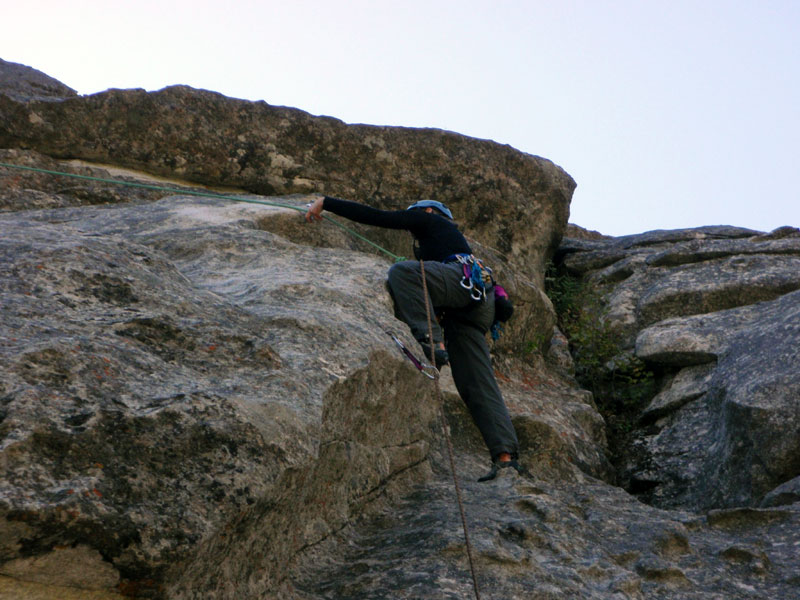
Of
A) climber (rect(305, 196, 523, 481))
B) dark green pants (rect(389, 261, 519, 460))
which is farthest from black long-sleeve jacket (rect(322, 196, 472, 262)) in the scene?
dark green pants (rect(389, 261, 519, 460))

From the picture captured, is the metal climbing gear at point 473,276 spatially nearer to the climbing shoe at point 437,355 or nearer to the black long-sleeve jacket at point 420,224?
the black long-sleeve jacket at point 420,224

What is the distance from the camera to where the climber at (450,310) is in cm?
679

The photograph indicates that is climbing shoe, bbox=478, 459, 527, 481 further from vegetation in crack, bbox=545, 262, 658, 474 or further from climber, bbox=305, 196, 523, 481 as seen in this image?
vegetation in crack, bbox=545, 262, 658, 474

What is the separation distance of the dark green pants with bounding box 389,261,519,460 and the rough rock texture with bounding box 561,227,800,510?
182 centimetres

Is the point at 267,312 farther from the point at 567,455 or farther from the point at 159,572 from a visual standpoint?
the point at 567,455

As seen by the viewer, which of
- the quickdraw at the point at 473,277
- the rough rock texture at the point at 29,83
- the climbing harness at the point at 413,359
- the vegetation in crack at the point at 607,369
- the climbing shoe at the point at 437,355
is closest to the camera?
the climbing harness at the point at 413,359

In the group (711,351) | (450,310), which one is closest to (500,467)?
(450,310)

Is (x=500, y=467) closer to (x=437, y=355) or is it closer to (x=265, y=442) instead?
(x=437, y=355)

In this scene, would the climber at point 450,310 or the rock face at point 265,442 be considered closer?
the rock face at point 265,442

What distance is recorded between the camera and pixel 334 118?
36.0 ft

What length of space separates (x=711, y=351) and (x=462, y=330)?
314cm

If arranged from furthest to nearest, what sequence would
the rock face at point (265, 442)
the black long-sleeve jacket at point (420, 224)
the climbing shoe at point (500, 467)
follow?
the black long-sleeve jacket at point (420, 224)
the climbing shoe at point (500, 467)
the rock face at point (265, 442)

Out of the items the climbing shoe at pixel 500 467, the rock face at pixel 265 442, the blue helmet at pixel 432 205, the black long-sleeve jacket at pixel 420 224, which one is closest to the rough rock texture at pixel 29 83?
the rock face at pixel 265 442

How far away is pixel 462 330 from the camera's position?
287 inches
